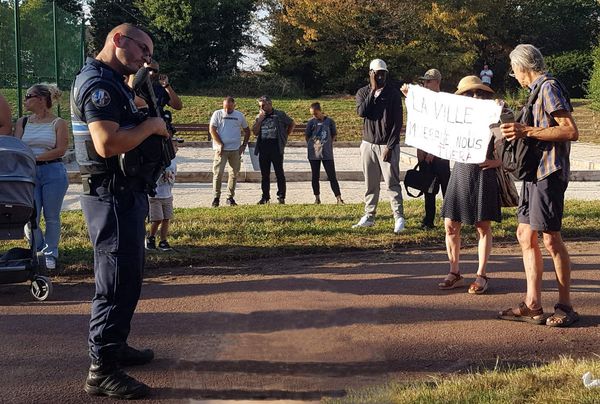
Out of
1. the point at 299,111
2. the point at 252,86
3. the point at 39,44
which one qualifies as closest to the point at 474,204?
the point at 39,44

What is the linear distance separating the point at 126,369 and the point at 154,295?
6.20 feet

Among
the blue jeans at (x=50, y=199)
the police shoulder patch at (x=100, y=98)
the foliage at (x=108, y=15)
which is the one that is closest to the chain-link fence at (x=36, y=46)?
the blue jeans at (x=50, y=199)

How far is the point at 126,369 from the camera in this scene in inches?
185

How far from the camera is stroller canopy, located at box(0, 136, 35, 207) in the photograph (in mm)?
6047

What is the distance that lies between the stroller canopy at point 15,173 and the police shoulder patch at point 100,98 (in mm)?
2363

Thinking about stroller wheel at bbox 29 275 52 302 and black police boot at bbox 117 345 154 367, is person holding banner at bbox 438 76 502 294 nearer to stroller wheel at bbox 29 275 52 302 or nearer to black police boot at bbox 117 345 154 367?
black police boot at bbox 117 345 154 367

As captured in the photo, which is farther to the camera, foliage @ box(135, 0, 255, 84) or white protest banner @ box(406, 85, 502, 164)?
foliage @ box(135, 0, 255, 84)

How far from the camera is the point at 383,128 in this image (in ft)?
30.6

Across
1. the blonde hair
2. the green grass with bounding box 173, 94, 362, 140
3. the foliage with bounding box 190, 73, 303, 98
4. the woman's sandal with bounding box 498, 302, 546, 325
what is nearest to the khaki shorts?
the blonde hair

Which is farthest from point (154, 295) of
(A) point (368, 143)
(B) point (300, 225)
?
(A) point (368, 143)

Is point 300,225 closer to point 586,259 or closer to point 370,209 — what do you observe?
point 370,209

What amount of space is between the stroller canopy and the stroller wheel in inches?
26.4

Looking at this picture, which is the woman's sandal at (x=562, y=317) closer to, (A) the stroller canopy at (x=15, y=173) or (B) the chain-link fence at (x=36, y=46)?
(A) the stroller canopy at (x=15, y=173)

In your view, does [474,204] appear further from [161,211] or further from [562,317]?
[161,211]
